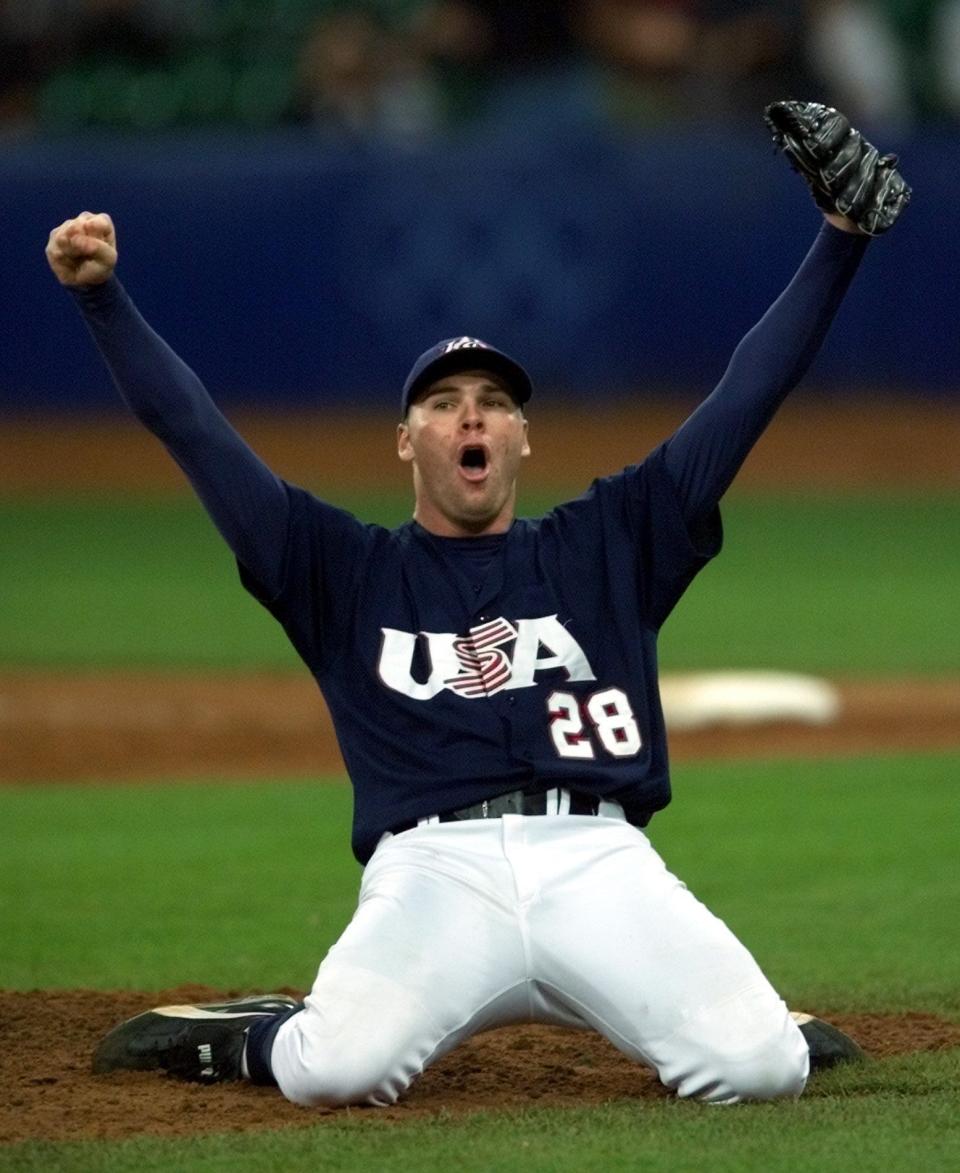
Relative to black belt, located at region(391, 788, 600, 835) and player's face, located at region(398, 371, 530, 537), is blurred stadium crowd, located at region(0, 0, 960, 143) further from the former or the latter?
black belt, located at region(391, 788, 600, 835)

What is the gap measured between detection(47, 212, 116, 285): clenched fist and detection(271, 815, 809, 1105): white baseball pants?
1.28 metres

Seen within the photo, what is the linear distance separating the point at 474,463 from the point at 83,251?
0.89 meters

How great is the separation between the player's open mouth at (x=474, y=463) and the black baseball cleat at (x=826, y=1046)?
1.26 metres

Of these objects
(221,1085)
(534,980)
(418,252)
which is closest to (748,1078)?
(534,980)

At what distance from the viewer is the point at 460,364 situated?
460 cm

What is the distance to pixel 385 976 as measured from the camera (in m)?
4.21

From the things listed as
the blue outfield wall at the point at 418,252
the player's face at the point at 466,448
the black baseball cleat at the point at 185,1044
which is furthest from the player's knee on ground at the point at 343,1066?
the blue outfield wall at the point at 418,252

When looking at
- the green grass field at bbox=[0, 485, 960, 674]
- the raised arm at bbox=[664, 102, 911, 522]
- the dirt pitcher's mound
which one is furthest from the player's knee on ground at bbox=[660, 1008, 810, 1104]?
the green grass field at bbox=[0, 485, 960, 674]

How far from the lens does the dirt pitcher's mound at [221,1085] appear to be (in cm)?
421

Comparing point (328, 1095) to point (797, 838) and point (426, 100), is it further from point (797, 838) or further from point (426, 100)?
point (426, 100)

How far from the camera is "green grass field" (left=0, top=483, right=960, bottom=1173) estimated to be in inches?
155

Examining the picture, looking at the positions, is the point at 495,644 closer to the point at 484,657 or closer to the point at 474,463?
the point at 484,657

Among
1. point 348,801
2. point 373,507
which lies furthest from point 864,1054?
point 373,507

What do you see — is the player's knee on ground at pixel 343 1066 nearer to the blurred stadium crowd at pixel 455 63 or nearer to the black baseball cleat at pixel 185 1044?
the black baseball cleat at pixel 185 1044
